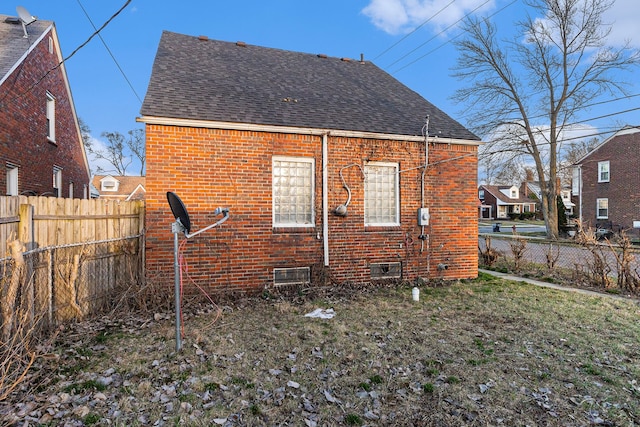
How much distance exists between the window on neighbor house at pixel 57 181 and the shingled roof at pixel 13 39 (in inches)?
170

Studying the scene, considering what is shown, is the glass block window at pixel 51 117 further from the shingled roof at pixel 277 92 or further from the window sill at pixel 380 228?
the window sill at pixel 380 228

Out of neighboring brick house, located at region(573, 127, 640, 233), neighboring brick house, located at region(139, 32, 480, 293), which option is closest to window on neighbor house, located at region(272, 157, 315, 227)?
neighboring brick house, located at region(139, 32, 480, 293)

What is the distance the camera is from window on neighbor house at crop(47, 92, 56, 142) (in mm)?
12781

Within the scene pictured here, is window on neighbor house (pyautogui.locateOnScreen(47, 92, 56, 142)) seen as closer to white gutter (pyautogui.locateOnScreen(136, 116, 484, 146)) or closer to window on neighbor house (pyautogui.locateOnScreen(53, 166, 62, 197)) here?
window on neighbor house (pyautogui.locateOnScreen(53, 166, 62, 197))

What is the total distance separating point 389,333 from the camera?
5.34 m

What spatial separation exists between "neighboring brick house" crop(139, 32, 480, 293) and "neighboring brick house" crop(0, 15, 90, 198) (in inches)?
147

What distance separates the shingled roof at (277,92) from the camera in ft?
25.1

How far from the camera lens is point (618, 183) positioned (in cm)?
2498

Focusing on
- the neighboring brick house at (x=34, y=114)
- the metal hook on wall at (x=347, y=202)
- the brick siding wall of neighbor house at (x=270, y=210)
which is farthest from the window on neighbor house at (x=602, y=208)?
the neighboring brick house at (x=34, y=114)

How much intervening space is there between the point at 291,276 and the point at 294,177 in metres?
2.22

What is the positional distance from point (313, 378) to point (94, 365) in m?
2.53

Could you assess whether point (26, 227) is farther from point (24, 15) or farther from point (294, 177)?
point (24, 15)

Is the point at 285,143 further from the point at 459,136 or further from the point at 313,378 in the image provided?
the point at 313,378

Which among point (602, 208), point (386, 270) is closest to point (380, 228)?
point (386, 270)
